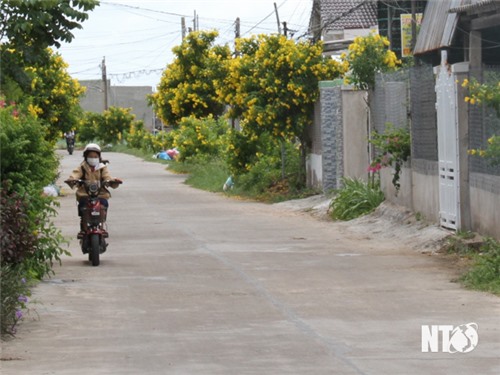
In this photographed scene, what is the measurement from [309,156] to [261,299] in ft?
59.8

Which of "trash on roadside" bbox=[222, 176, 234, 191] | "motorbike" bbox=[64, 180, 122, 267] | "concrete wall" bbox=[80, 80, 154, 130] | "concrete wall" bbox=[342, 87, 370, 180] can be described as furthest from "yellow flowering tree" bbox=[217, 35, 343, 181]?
"concrete wall" bbox=[80, 80, 154, 130]

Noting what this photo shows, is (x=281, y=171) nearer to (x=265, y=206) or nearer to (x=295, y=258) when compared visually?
(x=265, y=206)

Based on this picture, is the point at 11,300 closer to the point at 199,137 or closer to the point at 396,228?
the point at 396,228

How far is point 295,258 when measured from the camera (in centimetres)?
1723

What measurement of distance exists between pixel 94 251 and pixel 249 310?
4664 millimetres

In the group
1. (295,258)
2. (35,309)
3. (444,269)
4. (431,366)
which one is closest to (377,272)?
(444,269)

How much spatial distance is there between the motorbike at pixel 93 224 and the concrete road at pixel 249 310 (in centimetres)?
24

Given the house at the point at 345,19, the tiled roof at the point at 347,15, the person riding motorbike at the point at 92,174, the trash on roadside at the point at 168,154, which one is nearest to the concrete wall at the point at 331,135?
the person riding motorbike at the point at 92,174

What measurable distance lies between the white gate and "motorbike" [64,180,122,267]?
16.7 feet

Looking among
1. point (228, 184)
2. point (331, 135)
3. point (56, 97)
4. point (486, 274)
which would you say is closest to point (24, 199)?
point (486, 274)

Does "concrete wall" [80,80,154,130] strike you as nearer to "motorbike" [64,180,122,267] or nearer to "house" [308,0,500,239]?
"house" [308,0,500,239]

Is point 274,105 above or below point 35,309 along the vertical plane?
above

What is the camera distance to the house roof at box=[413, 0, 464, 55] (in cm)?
2153

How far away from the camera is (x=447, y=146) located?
18984 mm
